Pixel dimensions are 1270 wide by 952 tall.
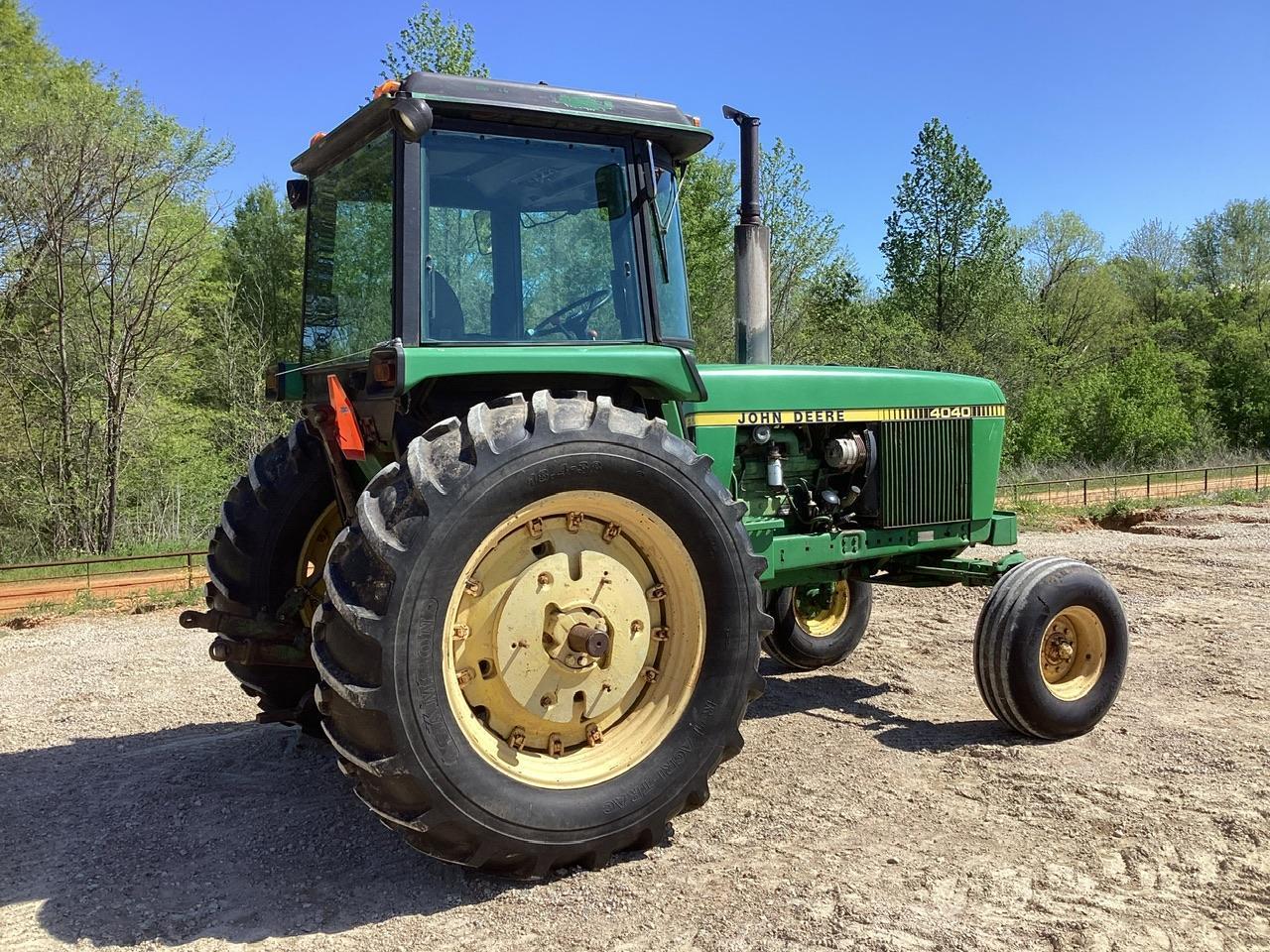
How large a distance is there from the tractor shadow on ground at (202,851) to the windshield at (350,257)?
181 centimetres

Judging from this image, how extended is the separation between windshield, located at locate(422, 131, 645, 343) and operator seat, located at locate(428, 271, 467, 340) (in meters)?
0.02

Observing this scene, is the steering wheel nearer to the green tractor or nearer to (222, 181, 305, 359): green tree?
the green tractor

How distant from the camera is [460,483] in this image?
3.05m

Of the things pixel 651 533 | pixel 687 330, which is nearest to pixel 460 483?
pixel 651 533

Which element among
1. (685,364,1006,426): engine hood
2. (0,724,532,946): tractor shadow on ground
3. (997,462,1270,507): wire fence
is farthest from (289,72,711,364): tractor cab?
(997,462,1270,507): wire fence

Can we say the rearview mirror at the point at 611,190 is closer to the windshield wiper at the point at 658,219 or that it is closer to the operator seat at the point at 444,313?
the windshield wiper at the point at 658,219

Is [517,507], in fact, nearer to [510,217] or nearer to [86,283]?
[510,217]

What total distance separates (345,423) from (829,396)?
2.43 m

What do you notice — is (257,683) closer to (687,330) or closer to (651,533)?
(651,533)

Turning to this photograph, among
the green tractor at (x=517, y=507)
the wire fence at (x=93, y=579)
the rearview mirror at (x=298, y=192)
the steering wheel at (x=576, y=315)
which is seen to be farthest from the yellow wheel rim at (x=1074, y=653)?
the wire fence at (x=93, y=579)

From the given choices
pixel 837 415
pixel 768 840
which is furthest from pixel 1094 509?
pixel 768 840

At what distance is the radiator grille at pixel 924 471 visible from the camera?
511 centimetres

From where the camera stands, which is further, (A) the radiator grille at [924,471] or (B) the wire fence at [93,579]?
(B) the wire fence at [93,579]

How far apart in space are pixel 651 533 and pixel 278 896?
167 centimetres
